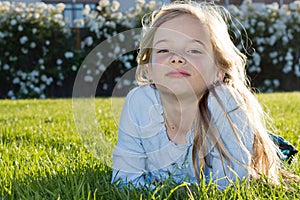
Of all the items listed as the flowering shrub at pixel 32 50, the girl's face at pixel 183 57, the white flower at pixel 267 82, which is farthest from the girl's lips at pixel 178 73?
the white flower at pixel 267 82

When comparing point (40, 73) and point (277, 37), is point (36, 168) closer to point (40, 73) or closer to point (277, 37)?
point (40, 73)

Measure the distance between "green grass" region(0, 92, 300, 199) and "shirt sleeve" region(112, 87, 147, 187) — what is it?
71mm

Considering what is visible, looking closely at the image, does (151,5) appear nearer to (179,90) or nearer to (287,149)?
(287,149)

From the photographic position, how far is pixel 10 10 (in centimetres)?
757

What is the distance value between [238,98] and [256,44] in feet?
20.6

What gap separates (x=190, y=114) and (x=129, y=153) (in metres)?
0.25

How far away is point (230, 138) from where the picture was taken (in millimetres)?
1903

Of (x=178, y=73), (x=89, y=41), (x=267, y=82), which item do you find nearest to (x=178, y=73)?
(x=178, y=73)

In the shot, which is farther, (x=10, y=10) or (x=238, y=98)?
(x=10, y=10)

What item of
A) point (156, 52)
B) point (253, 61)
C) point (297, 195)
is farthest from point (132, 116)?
point (253, 61)

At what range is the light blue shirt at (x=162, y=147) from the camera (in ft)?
6.23

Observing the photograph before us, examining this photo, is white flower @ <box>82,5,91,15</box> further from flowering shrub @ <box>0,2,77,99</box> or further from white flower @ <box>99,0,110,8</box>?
flowering shrub @ <box>0,2,77,99</box>

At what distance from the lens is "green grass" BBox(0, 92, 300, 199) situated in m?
1.66

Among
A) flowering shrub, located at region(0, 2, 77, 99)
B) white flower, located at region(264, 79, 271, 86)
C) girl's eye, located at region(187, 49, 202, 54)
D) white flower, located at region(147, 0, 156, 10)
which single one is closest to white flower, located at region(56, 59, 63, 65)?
flowering shrub, located at region(0, 2, 77, 99)
